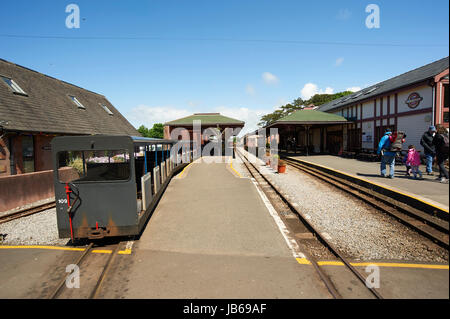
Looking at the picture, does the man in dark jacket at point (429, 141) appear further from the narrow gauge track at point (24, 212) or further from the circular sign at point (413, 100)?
the circular sign at point (413, 100)

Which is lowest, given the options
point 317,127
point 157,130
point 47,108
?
point 317,127

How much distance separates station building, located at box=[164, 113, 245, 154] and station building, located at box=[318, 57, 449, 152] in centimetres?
1311

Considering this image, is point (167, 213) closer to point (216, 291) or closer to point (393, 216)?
point (216, 291)

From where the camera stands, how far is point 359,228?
5.86m

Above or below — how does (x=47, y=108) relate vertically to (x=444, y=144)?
above

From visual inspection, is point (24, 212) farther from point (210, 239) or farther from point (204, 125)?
point (204, 125)

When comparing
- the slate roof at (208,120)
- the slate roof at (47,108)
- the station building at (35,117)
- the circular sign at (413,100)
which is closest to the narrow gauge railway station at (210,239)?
the station building at (35,117)

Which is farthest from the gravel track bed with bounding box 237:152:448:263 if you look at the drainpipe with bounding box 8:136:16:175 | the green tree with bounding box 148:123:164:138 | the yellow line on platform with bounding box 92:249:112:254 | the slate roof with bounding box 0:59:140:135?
the green tree with bounding box 148:123:164:138

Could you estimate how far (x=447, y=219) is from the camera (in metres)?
1.12

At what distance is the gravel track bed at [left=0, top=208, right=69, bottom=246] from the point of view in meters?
5.73

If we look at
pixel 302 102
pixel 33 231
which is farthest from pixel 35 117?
pixel 302 102

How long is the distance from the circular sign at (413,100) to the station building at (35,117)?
20.0 metres

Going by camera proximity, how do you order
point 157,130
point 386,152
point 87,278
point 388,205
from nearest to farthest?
point 87,278
point 388,205
point 386,152
point 157,130

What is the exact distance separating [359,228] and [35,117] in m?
15.5
